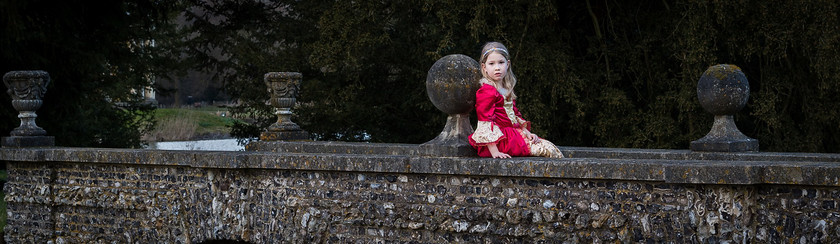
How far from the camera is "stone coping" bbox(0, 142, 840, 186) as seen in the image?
6184mm

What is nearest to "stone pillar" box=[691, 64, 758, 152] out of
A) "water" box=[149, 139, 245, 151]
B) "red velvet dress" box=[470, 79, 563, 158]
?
"red velvet dress" box=[470, 79, 563, 158]

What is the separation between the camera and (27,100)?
1021 cm

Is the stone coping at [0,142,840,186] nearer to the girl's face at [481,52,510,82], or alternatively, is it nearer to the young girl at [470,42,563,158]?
the young girl at [470,42,563,158]

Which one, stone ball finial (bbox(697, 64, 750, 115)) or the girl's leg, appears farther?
stone ball finial (bbox(697, 64, 750, 115))

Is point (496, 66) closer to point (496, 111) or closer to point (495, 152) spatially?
point (496, 111)

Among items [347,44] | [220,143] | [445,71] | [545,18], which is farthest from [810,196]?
[220,143]

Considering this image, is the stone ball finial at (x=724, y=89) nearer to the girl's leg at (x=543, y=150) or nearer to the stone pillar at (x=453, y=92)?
the girl's leg at (x=543, y=150)

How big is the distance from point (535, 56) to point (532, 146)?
7.42 m

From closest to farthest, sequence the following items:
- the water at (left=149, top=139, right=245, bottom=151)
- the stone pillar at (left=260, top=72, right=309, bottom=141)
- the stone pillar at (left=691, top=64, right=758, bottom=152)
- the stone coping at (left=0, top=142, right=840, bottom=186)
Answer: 1. the stone coping at (left=0, top=142, right=840, bottom=186)
2. the stone pillar at (left=691, top=64, right=758, bottom=152)
3. the stone pillar at (left=260, top=72, right=309, bottom=141)
4. the water at (left=149, top=139, right=245, bottom=151)

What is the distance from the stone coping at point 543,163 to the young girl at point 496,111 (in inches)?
6.9

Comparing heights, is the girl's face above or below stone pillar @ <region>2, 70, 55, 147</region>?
above

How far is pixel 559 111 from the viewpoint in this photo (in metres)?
16.2

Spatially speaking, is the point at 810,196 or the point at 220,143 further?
the point at 220,143

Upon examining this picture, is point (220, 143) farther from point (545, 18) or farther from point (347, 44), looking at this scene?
point (545, 18)
